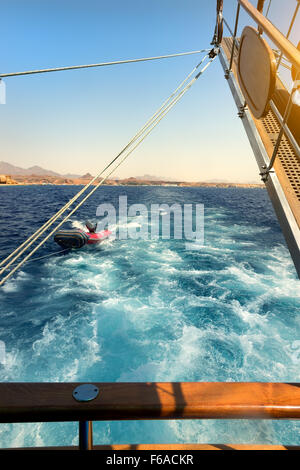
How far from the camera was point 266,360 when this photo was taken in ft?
23.1

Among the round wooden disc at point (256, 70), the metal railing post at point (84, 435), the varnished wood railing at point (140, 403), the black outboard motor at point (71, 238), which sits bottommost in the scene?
the metal railing post at point (84, 435)

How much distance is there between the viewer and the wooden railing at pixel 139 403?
46.9 inches

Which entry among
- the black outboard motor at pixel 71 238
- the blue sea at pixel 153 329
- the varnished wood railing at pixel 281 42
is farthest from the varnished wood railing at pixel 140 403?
the black outboard motor at pixel 71 238

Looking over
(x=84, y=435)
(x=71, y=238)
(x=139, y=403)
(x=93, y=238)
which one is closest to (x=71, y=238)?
(x=71, y=238)

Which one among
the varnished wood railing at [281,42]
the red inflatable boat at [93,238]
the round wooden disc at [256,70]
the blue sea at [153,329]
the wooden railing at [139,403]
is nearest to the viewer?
the wooden railing at [139,403]

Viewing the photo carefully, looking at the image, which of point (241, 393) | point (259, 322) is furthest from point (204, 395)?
point (259, 322)

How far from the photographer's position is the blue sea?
528 cm

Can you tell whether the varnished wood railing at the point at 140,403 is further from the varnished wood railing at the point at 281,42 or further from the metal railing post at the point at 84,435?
the varnished wood railing at the point at 281,42

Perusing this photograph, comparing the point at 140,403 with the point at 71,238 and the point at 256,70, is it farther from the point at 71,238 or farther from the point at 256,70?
the point at 71,238

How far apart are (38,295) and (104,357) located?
5.74 metres

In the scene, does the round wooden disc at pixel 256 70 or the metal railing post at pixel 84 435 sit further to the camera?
the round wooden disc at pixel 256 70

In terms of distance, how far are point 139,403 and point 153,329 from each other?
7.74 m

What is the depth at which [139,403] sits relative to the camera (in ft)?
4.03

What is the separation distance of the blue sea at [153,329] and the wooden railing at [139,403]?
514 cm
